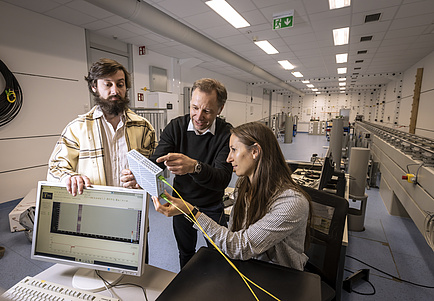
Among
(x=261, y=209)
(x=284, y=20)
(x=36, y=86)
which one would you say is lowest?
(x=261, y=209)

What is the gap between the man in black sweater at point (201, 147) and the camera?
1378 mm

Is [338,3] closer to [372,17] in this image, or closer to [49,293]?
[372,17]

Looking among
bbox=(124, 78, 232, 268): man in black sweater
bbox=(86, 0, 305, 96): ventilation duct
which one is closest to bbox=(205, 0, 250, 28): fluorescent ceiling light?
bbox=(86, 0, 305, 96): ventilation duct

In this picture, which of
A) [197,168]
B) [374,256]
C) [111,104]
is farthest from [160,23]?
[374,256]

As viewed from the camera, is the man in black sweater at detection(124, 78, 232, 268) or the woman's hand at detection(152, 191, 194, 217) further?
the man in black sweater at detection(124, 78, 232, 268)

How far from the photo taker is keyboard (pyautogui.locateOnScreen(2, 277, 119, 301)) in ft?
2.86

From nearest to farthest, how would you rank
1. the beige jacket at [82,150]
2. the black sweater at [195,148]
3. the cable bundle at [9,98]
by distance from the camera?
the beige jacket at [82,150] → the black sweater at [195,148] → the cable bundle at [9,98]

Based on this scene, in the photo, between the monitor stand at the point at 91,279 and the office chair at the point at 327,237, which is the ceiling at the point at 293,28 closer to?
the office chair at the point at 327,237

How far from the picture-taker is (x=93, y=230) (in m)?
0.97

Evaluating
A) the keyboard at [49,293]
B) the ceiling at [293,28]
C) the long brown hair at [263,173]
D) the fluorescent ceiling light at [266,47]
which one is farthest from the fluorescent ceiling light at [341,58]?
the keyboard at [49,293]

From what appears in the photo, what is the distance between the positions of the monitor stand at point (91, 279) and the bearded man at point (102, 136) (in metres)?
0.45

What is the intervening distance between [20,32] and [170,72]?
3846 millimetres

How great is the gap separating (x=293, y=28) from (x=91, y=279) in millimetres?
5322

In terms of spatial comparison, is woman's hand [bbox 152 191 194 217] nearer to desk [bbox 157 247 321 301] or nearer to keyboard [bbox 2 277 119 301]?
desk [bbox 157 247 321 301]
